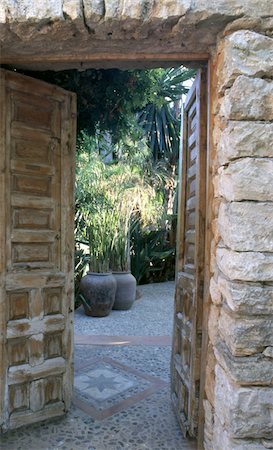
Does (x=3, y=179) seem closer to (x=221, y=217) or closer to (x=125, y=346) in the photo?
(x=221, y=217)

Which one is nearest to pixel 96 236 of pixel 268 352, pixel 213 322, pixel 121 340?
pixel 121 340

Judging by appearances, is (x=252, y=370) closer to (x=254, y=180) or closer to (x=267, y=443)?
(x=267, y=443)

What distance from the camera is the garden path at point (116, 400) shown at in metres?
2.29

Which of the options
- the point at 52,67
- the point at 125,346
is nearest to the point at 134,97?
the point at 52,67

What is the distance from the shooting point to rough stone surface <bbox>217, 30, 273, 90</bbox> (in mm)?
1600

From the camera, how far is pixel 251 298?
1.55 meters

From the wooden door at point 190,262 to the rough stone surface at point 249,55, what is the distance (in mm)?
555

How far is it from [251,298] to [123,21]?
52.5 inches

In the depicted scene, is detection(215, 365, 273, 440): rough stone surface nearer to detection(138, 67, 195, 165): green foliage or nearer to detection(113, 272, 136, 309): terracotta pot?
detection(113, 272, 136, 309): terracotta pot

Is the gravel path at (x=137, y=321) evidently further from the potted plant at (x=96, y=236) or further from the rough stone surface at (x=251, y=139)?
the rough stone surface at (x=251, y=139)

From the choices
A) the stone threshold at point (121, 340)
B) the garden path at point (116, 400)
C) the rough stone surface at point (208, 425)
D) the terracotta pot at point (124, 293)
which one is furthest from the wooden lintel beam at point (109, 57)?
the terracotta pot at point (124, 293)

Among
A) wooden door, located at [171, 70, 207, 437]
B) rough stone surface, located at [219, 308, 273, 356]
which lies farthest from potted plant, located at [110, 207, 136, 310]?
rough stone surface, located at [219, 308, 273, 356]

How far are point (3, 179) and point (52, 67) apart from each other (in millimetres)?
731

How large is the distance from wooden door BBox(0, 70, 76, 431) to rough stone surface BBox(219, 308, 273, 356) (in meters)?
1.32
